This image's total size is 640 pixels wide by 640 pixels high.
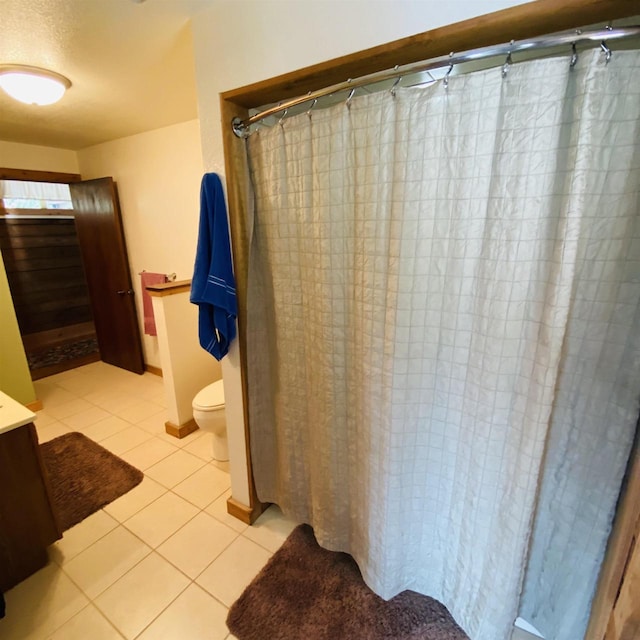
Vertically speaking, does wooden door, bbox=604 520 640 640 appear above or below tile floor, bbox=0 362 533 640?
above

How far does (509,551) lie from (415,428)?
453mm

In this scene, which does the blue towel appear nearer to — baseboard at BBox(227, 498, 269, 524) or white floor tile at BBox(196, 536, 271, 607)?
baseboard at BBox(227, 498, 269, 524)

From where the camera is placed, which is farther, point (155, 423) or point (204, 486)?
point (155, 423)

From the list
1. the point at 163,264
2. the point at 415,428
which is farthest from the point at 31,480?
the point at 163,264

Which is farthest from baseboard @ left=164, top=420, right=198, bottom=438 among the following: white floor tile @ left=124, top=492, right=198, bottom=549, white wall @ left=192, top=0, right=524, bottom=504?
white wall @ left=192, top=0, right=524, bottom=504

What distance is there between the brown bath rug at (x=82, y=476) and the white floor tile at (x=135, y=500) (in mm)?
42

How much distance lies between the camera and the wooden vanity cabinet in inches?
54.5

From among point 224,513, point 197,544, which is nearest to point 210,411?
point 224,513

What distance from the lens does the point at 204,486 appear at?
204 centimetres

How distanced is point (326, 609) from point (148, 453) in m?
1.64

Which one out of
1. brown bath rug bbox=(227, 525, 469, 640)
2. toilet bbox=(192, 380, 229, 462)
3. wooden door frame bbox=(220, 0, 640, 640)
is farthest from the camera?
toilet bbox=(192, 380, 229, 462)

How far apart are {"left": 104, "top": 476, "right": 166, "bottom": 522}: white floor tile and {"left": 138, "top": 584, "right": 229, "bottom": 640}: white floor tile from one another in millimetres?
661

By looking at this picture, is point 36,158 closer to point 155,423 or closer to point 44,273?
point 44,273

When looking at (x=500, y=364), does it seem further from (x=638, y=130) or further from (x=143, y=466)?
(x=143, y=466)
